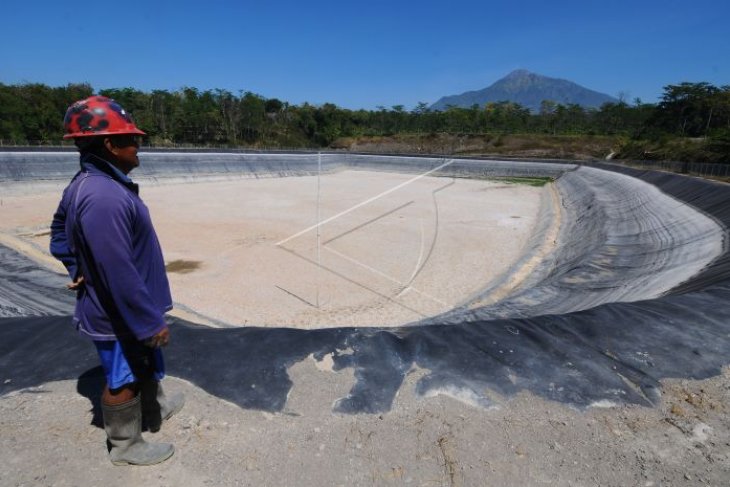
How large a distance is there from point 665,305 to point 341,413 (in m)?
3.35

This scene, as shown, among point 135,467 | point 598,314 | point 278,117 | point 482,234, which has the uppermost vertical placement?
point 278,117

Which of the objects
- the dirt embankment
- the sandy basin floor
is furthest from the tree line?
the sandy basin floor

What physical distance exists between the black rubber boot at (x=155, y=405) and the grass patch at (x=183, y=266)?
8615mm

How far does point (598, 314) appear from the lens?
370 centimetres

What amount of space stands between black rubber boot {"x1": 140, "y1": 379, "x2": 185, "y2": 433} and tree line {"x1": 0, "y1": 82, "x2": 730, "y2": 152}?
112ft

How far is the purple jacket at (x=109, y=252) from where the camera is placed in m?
1.79

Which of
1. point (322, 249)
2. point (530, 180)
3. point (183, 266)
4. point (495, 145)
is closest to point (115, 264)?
point (183, 266)

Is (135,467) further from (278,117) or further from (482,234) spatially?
(278,117)

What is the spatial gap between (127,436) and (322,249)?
1083 centimetres

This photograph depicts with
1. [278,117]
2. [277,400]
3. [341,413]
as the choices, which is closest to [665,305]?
[341,413]

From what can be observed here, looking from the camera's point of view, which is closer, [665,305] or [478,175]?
[665,305]

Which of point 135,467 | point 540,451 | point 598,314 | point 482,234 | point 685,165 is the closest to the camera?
point 135,467

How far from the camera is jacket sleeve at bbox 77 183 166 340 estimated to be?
178 cm

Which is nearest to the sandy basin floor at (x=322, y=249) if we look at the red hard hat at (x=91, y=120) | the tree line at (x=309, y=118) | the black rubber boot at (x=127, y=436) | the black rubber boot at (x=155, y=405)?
the black rubber boot at (x=155, y=405)
